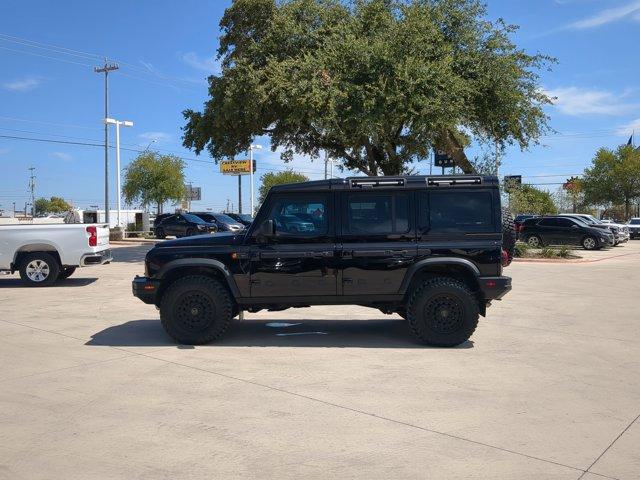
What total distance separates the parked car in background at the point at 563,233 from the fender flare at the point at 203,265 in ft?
75.1

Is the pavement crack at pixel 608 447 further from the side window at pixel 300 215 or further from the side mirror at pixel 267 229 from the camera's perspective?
the side mirror at pixel 267 229

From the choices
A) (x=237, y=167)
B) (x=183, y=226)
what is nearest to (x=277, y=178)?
(x=237, y=167)

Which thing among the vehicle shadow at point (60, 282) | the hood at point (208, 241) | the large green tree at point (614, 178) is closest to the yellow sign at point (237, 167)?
the large green tree at point (614, 178)

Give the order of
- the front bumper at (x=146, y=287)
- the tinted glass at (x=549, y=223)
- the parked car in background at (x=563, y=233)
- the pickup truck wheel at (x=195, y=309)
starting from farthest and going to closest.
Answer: the tinted glass at (x=549, y=223) → the parked car in background at (x=563, y=233) → the front bumper at (x=146, y=287) → the pickup truck wheel at (x=195, y=309)

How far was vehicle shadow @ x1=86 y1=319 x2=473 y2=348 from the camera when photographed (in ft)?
25.5

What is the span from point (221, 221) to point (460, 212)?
27033 millimetres

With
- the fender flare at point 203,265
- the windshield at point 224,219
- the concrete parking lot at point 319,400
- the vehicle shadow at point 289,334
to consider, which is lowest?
the concrete parking lot at point 319,400

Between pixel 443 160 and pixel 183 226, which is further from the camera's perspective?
pixel 183 226

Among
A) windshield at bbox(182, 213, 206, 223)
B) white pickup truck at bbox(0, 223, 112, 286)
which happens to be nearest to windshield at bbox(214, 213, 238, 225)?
windshield at bbox(182, 213, 206, 223)

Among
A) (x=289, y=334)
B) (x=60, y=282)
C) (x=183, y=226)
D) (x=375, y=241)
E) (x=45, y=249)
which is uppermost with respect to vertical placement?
(x=183, y=226)

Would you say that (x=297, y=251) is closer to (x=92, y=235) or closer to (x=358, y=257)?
(x=358, y=257)

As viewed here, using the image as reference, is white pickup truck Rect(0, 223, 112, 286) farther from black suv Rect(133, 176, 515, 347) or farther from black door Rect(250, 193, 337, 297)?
black door Rect(250, 193, 337, 297)

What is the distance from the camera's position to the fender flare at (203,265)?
745cm

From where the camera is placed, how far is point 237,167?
5653 centimetres
